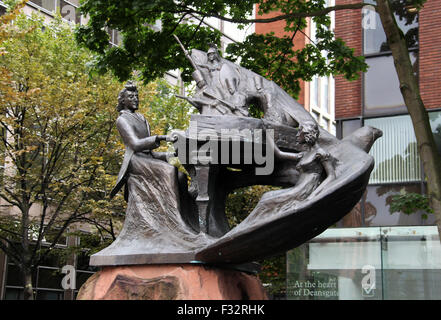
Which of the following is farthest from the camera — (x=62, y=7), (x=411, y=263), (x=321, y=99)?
(x=321, y=99)

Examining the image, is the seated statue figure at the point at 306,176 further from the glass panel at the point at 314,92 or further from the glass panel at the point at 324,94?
the glass panel at the point at 324,94

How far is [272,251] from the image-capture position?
20.8 feet

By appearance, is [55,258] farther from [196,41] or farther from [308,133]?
[308,133]

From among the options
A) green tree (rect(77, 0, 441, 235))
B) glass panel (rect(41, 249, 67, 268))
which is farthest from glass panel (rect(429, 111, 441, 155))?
glass panel (rect(41, 249, 67, 268))

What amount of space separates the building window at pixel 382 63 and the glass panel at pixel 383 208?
2.04m

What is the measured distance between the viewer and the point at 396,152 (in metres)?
16.7

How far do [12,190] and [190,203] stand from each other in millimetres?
12130

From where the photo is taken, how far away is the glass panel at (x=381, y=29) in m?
16.5

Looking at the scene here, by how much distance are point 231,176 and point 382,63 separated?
35.3ft

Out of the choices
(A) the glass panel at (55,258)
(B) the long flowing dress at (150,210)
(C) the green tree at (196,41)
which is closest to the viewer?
(B) the long flowing dress at (150,210)

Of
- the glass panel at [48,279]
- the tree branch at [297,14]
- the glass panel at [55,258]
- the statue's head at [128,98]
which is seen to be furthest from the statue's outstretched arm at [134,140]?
the glass panel at [48,279]

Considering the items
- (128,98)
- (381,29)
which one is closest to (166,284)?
(128,98)
